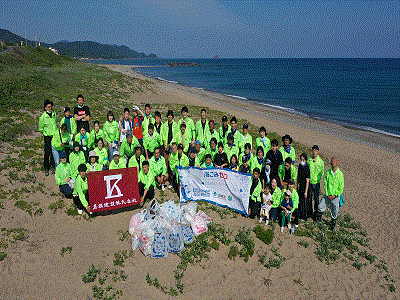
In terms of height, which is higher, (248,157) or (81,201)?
(248,157)

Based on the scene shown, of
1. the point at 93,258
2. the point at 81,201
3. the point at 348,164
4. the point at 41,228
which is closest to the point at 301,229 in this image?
the point at 93,258

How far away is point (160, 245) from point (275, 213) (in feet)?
13.4

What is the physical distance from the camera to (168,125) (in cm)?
1179

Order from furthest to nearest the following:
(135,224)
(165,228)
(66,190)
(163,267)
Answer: (66,190)
(135,224)
(165,228)
(163,267)

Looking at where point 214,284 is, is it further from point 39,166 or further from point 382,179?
point 382,179

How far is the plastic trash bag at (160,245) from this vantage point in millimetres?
7434

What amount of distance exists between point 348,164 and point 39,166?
1768 cm

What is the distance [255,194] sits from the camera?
9.19m

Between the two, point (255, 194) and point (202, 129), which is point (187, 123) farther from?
point (255, 194)

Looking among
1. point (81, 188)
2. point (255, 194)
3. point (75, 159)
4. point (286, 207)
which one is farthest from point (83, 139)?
point (286, 207)

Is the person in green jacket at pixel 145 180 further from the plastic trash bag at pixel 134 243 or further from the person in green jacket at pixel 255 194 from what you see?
the person in green jacket at pixel 255 194

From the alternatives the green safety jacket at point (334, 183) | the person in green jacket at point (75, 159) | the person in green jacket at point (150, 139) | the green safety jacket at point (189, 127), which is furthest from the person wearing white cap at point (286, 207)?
the person in green jacket at point (75, 159)

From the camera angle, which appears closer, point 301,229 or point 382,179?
point 301,229

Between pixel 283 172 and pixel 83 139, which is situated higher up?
pixel 83 139
